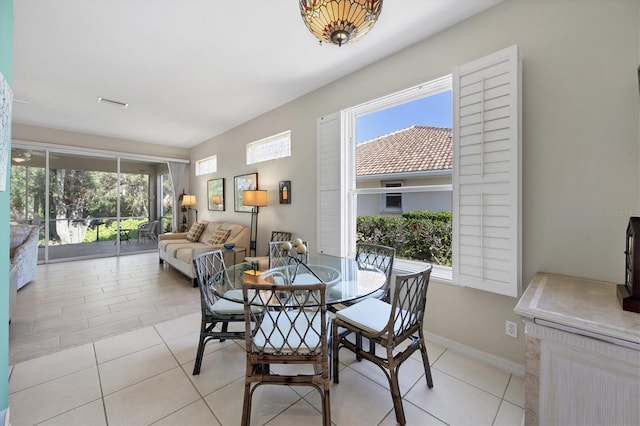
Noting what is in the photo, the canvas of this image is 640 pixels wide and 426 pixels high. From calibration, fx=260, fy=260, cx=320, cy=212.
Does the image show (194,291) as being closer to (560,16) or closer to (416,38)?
(416,38)

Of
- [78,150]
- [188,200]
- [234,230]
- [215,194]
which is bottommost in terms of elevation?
[234,230]

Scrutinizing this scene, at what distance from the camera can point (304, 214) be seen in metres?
3.69

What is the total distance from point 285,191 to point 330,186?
38.5 inches

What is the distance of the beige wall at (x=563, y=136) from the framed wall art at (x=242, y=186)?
311 cm

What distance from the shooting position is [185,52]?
8.64 ft

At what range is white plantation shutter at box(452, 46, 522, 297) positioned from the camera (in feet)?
5.99

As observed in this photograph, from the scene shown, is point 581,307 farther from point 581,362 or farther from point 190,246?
point 190,246

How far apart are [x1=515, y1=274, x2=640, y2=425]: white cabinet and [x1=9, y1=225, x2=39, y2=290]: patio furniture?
17.9ft

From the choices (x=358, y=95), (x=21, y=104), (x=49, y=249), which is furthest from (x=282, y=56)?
(x=49, y=249)

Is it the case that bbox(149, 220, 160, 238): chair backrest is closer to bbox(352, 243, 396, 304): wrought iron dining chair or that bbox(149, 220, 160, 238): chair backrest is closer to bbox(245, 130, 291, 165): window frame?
bbox(245, 130, 291, 165): window frame

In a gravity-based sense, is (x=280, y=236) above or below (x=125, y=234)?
above

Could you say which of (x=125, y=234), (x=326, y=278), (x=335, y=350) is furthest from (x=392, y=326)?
(x=125, y=234)

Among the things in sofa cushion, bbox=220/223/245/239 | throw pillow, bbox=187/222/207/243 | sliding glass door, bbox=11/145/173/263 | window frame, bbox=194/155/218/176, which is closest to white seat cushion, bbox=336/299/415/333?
sofa cushion, bbox=220/223/245/239

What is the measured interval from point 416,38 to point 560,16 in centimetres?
101
